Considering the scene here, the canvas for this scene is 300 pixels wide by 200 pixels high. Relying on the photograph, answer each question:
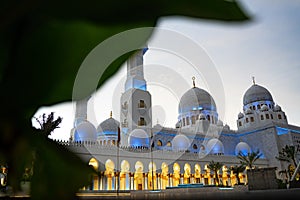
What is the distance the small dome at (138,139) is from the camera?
22.2m

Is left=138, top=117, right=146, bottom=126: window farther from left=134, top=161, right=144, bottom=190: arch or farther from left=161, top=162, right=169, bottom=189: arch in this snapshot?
left=134, top=161, right=144, bottom=190: arch

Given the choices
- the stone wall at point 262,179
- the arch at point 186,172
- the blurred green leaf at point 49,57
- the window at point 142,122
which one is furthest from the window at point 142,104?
the blurred green leaf at point 49,57

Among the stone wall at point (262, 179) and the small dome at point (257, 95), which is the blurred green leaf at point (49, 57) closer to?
the stone wall at point (262, 179)

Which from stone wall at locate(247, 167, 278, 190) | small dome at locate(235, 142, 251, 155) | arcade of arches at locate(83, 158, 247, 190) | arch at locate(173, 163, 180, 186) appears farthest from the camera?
small dome at locate(235, 142, 251, 155)

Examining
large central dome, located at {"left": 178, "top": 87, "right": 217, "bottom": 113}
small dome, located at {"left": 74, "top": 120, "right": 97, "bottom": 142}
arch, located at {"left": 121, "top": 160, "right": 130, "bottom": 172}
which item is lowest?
arch, located at {"left": 121, "top": 160, "right": 130, "bottom": 172}

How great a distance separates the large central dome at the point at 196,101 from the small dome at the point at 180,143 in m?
6.71

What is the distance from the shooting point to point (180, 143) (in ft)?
84.9

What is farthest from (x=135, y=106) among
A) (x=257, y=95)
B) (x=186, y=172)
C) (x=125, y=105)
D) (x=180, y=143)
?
(x=257, y=95)

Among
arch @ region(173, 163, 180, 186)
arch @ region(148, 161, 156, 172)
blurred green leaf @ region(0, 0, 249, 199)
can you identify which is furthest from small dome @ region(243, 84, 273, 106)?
blurred green leaf @ region(0, 0, 249, 199)

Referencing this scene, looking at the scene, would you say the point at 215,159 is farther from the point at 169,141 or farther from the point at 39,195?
the point at 39,195

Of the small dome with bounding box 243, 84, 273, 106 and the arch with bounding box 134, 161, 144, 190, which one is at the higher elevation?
the small dome with bounding box 243, 84, 273, 106

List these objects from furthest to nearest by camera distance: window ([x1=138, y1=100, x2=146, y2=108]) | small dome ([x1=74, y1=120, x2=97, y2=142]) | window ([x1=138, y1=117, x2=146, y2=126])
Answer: window ([x1=138, y1=100, x2=146, y2=108])
window ([x1=138, y1=117, x2=146, y2=126])
small dome ([x1=74, y1=120, x2=97, y2=142])

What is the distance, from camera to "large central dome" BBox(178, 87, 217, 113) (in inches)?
1268

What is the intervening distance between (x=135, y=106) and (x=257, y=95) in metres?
17.1
